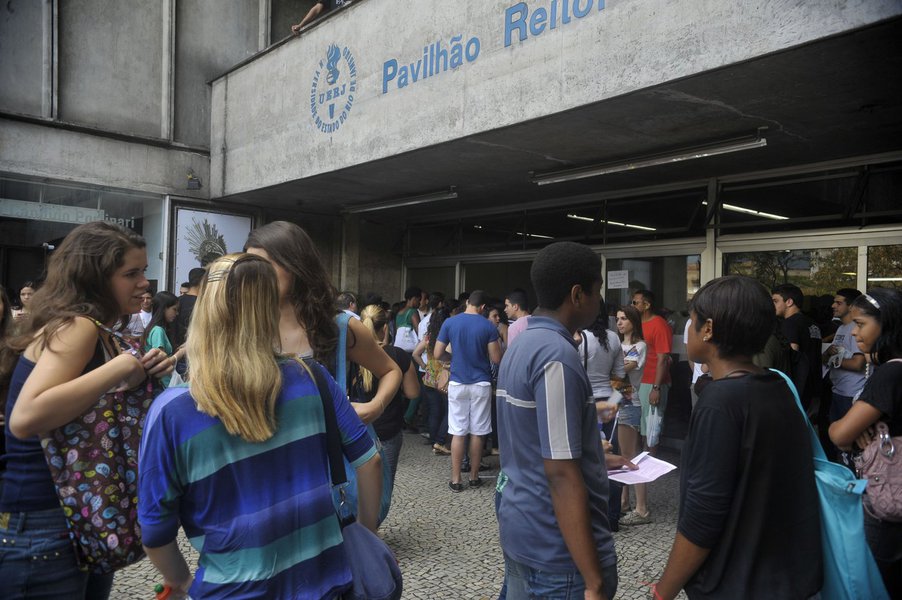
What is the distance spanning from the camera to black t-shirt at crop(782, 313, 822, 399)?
6012 mm

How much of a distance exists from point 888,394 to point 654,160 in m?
4.55

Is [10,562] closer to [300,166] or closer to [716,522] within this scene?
[716,522]

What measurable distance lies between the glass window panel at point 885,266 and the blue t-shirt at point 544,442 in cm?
606

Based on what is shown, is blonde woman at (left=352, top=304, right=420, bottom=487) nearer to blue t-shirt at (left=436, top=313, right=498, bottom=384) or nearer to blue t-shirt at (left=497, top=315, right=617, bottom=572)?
blue t-shirt at (left=436, top=313, right=498, bottom=384)

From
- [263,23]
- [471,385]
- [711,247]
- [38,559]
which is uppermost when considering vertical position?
[263,23]

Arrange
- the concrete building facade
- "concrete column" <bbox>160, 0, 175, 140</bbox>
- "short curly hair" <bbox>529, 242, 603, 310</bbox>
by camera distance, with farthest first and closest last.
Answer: "concrete column" <bbox>160, 0, 175, 140</bbox>, the concrete building facade, "short curly hair" <bbox>529, 242, 603, 310</bbox>

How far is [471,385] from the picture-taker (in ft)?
22.1

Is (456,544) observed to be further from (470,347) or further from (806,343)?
(806,343)

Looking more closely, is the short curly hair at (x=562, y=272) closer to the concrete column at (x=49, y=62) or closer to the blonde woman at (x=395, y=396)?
the blonde woman at (x=395, y=396)

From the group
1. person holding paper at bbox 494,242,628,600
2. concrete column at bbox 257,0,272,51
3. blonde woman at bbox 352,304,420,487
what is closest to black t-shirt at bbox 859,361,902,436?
person holding paper at bbox 494,242,628,600

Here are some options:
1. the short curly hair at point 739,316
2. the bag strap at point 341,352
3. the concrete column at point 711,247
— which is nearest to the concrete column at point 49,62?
the bag strap at point 341,352

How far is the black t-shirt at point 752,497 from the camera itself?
1.82 m

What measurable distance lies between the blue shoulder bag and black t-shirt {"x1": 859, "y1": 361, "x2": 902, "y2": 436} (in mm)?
900

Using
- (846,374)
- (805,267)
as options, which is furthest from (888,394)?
(805,267)
